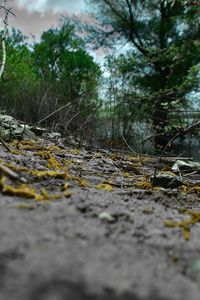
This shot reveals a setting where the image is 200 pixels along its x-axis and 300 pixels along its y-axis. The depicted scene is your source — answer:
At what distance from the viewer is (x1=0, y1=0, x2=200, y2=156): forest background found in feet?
22.5

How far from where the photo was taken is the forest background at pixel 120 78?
22.5 feet

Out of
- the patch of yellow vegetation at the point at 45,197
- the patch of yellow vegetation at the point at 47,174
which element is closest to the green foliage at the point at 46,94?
the patch of yellow vegetation at the point at 47,174

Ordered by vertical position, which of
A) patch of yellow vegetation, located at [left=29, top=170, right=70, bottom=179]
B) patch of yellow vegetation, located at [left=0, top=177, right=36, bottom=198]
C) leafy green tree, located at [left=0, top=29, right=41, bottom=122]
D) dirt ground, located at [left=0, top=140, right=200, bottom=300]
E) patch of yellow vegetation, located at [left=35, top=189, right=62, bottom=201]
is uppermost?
leafy green tree, located at [left=0, top=29, right=41, bottom=122]

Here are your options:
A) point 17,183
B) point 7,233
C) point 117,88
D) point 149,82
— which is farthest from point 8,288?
point 149,82

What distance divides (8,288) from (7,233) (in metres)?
0.26

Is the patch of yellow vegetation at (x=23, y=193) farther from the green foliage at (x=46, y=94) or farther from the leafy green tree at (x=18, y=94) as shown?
the leafy green tree at (x=18, y=94)

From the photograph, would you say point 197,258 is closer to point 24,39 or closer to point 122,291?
point 122,291

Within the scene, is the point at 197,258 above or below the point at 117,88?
below

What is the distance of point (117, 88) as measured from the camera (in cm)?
846

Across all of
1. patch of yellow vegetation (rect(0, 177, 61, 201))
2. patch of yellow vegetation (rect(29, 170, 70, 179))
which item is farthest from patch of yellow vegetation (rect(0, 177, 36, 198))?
patch of yellow vegetation (rect(29, 170, 70, 179))

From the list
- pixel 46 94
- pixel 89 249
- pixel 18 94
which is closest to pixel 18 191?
pixel 89 249

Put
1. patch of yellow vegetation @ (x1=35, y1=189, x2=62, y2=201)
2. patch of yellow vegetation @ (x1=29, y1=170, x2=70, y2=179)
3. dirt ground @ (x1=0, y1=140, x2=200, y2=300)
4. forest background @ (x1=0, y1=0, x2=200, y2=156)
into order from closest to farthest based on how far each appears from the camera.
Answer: dirt ground @ (x1=0, y1=140, x2=200, y2=300) < patch of yellow vegetation @ (x1=35, y1=189, x2=62, y2=201) < patch of yellow vegetation @ (x1=29, y1=170, x2=70, y2=179) < forest background @ (x1=0, y1=0, x2=200, y2=156)

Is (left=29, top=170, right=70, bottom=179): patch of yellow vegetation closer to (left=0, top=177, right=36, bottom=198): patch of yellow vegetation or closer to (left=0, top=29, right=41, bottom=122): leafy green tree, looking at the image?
(left=0, top=177, right=36, bottom=198): patch of yellow vegetation

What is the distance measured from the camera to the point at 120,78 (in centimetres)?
893
